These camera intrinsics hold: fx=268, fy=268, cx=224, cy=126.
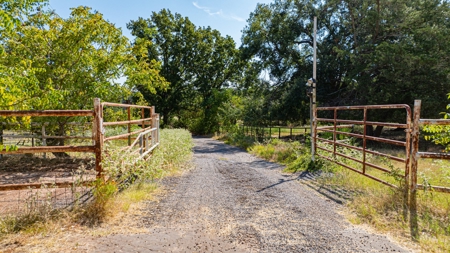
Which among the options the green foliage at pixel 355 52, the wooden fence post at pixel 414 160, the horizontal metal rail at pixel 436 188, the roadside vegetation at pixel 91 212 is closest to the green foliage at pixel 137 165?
the roadside vegetation at pixel 91 212

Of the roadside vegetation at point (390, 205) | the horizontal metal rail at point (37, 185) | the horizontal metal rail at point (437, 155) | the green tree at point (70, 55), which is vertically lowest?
the roadside vegetation at point (390, 205)

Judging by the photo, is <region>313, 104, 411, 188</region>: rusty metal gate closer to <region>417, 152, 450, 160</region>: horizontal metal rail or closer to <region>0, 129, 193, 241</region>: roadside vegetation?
<region>417, 152, 450, 160</region>: horizontal metal rail

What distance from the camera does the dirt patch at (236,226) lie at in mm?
3131

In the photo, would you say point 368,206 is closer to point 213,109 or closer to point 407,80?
point 407,80

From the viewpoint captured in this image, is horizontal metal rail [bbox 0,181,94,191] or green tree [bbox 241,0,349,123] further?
green tree [bbox 241,0,349,123]

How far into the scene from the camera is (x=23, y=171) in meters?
8.03

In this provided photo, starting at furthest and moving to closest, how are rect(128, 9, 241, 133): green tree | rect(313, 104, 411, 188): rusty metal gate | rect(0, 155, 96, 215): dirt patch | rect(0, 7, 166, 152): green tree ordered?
rect(128, 9, 241, 133): green tree → rect(0, 7, 166, 152): green tree → rect(0, 155, 96, 215): dirt patch → rect(313, 104, 411, 188): rusty metal gate

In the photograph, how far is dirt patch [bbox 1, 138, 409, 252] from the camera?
3131 mm

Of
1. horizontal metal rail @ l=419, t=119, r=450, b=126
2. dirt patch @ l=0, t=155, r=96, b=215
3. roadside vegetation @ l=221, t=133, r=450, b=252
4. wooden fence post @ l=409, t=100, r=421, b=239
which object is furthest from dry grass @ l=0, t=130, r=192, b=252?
horizontal metal rail @ l=419, t=119, r=450, b=126

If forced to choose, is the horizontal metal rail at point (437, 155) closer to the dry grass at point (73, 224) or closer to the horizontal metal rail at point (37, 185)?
the dry grass at point (73, 224)

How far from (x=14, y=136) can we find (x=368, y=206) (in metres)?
11.0

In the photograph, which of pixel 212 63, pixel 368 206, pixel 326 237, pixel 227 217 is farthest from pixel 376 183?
pixel 212 63

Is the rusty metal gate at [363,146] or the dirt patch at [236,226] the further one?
the rusty metal gate at [363,146]

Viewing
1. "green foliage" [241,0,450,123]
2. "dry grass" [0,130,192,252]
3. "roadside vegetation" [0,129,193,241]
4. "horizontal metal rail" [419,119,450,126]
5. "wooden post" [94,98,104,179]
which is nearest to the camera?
"dry grass" [0,130,192,252]
